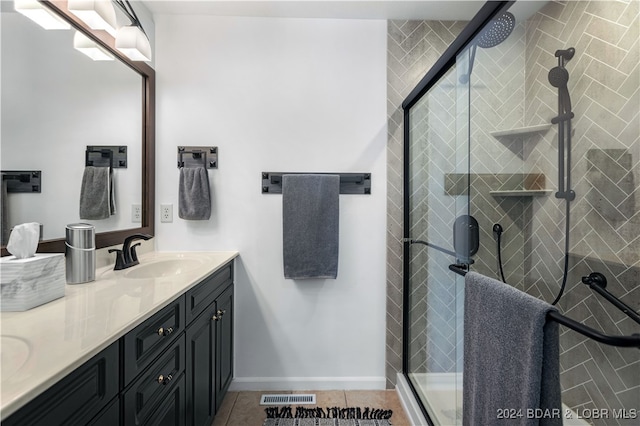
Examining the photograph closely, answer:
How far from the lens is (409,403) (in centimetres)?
162

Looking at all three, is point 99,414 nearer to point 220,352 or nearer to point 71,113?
point 220,352

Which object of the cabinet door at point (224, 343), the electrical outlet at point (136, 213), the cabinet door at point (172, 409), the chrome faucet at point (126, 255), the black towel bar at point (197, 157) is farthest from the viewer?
the black towel bar at point (197, 157)

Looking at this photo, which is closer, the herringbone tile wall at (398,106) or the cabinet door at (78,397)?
the cabinet door at (78,397)

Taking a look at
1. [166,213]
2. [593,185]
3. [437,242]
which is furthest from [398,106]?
[166,213]

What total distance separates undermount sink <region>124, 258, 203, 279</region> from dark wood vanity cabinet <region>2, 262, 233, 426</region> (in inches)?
7.3

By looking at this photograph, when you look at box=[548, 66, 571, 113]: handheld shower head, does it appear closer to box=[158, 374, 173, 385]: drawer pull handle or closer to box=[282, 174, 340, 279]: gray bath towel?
box=[282, 174, 340, 279]: gray bath towel

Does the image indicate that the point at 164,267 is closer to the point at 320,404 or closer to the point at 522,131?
the point at 320,404

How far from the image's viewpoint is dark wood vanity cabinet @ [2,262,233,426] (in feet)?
1.98

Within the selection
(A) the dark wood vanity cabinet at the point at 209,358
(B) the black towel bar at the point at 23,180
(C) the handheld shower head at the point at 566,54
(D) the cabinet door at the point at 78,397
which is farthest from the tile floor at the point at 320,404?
(C) the handheld shower head at the point at 566,54

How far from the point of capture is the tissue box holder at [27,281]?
818 mm

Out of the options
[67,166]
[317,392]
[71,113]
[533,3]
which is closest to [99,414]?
[67,166]

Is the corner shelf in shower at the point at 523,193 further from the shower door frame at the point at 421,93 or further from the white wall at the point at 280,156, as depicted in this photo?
the white wall at the point at 280,156

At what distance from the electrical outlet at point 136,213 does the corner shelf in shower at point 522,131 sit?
190 cm

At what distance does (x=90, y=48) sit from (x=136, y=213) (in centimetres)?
86
